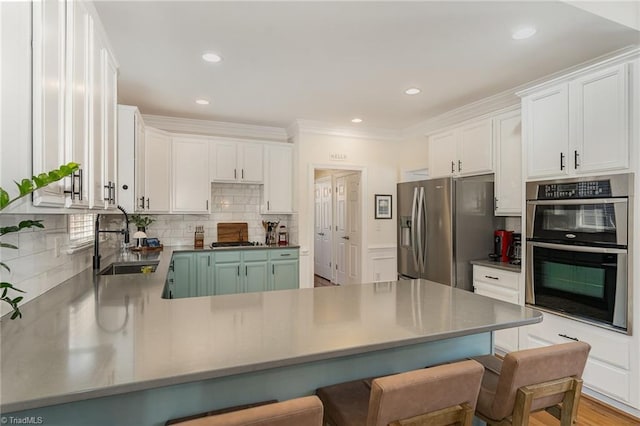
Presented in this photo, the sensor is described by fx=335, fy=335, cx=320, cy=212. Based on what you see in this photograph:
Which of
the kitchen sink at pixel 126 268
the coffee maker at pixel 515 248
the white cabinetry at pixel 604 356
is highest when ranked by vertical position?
the coffee maker at pixel 515 248

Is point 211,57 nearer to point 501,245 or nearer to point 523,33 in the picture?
point 523,33

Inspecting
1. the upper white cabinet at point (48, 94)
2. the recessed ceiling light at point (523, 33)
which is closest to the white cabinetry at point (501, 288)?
the recessed ceiling light at point (523, 33)

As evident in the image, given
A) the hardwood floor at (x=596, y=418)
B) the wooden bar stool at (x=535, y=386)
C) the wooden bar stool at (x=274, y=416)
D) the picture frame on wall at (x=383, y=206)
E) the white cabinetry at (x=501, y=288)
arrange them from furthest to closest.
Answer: the picture frame on wall at (x=383, y=206) → the white cabinetry at (x=501, y=288) → the hardwood floor at (x=596, y=418) → the wooden bar stool at (x=535, y=386) → the wooden bar stool at (x=274, y=416)

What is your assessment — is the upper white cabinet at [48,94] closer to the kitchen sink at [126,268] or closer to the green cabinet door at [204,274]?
the kitchen sink at [126,268]

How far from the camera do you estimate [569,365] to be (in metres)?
1.32

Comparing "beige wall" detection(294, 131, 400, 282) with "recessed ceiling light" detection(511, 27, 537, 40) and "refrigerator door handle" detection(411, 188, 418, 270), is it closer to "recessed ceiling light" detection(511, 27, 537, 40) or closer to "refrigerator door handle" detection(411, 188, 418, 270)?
"refrigerator door handle" detection(411, 188, 418, 270)

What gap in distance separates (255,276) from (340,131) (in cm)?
241

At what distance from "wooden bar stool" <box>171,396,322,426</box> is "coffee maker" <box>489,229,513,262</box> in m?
3.29

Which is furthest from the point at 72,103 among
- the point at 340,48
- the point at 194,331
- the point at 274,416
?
the point at 340,48

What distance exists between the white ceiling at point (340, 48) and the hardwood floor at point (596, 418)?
106 inches

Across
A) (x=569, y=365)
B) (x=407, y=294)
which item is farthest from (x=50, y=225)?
(x=569, y=365)

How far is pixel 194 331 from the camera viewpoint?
4.23 ft

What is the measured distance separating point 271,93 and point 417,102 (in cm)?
169

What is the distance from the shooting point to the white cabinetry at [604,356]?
230 cm
